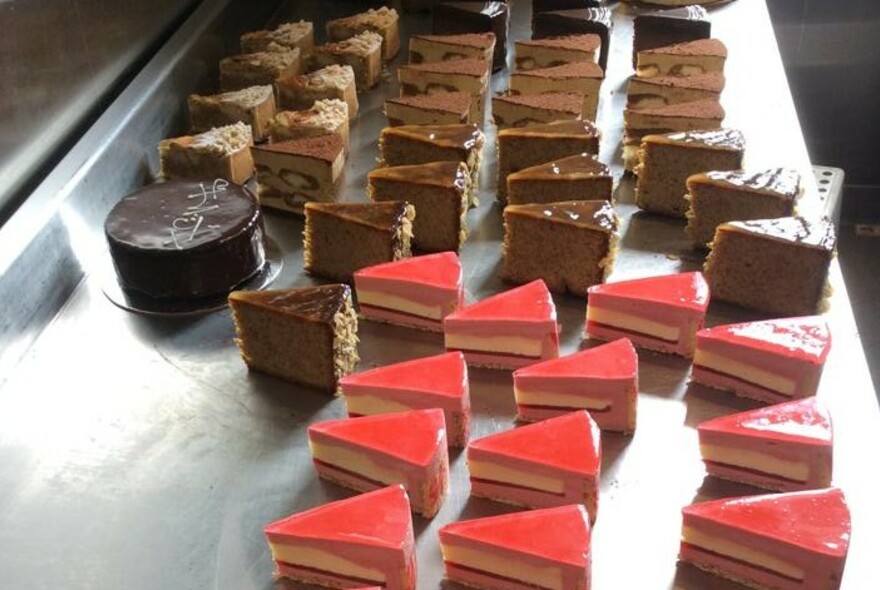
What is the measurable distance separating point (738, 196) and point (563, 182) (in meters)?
0.49

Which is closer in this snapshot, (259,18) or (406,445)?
(406,445)

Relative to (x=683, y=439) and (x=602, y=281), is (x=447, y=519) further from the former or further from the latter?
(x=602, y=281)

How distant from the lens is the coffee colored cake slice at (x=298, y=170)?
291 centimetres

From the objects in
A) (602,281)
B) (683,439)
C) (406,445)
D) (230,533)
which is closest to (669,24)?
(602,281)

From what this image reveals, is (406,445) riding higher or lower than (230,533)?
higher

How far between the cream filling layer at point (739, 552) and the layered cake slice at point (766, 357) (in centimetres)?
53

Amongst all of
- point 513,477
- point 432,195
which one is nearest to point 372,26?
point 432,195

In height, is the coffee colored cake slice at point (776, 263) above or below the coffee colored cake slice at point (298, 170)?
below

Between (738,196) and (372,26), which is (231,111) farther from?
(738,196)

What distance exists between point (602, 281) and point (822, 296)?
563 mm

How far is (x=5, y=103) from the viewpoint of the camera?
2498mm

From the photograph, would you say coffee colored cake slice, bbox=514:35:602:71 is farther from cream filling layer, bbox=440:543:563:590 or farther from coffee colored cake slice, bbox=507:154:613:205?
cream filling layer, bbox=440:543:563:590

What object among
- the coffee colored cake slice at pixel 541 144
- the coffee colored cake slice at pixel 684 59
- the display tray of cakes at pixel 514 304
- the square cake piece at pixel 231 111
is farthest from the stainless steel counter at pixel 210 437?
the coffee colored cake slice at pixel 684 59

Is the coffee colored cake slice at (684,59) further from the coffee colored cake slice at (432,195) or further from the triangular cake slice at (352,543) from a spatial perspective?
the triangular cake slice at (352,543)
